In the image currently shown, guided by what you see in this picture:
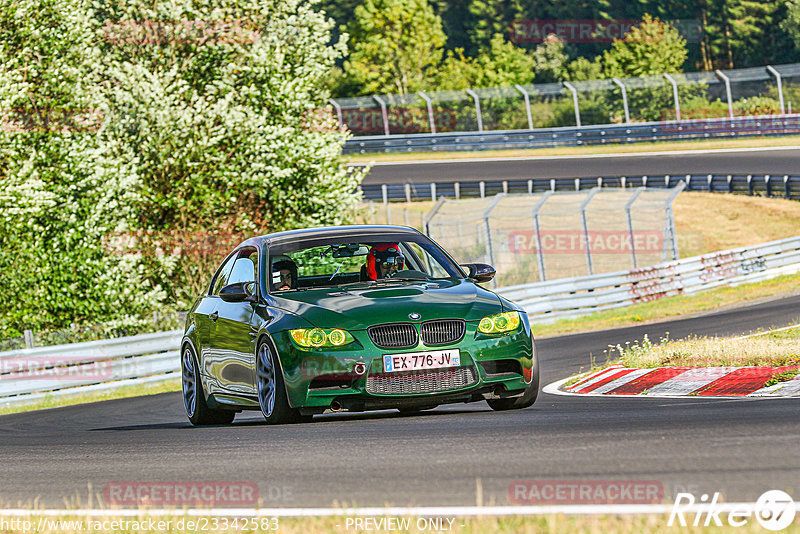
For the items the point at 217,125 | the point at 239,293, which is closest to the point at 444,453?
the point at 239,293

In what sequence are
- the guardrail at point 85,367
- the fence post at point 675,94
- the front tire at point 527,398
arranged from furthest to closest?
1. the fence post at point 675,94
2. the guardrail at point 85,367
3. the front tire at point 527,398

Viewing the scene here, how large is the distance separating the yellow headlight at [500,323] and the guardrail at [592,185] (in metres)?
35.9

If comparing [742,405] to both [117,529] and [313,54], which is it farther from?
[313,54]

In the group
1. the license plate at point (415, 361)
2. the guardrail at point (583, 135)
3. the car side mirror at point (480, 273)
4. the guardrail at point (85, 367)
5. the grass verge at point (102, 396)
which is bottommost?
the guardrail at point (583, 135)

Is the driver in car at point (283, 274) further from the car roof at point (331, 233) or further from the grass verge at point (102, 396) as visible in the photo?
the grass verge at point (102, 396)

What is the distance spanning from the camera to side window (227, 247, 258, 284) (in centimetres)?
1053

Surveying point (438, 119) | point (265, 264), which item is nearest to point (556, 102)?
point (438, 119)

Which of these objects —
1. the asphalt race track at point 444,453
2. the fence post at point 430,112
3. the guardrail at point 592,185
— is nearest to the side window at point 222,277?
the asphalt race track at point 444,453

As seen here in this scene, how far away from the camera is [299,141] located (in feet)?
90.4

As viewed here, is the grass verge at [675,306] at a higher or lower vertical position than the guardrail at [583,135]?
lower

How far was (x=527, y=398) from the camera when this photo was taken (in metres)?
9.55

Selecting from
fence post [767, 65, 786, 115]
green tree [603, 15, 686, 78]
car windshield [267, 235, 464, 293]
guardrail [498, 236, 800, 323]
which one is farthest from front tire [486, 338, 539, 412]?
green tree [603, 15, 686, 78]

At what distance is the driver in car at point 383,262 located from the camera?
1027cm

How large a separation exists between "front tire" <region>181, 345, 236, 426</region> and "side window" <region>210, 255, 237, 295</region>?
596mm
